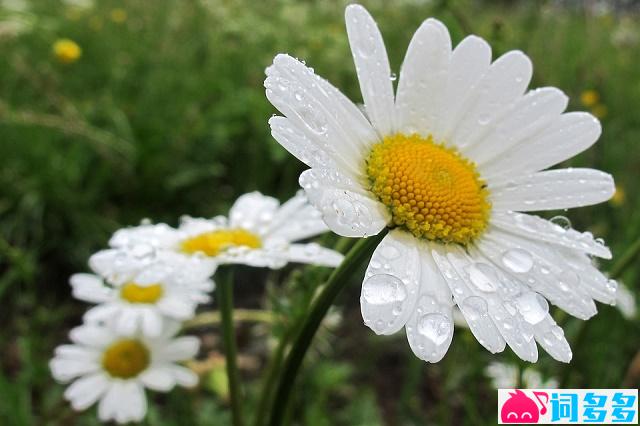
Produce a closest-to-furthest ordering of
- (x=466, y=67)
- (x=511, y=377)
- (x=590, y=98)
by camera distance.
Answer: (x=466, y=67) → (x=511, y=377) → (x=590, y=98)

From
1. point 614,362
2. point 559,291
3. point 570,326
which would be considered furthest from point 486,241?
point 614,362

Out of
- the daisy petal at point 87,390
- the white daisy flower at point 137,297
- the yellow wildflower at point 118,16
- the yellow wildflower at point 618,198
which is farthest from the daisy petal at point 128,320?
the yellow wildflower at point 118,16

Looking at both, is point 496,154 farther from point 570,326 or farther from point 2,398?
point 2,398

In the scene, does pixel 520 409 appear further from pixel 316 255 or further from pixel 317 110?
pixel 317 110

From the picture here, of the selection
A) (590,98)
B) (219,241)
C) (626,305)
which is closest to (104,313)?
(219,241)

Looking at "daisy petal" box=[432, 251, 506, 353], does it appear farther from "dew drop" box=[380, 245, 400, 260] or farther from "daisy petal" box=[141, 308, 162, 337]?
"daisy petal" box=[141, 308, 162, 337]
